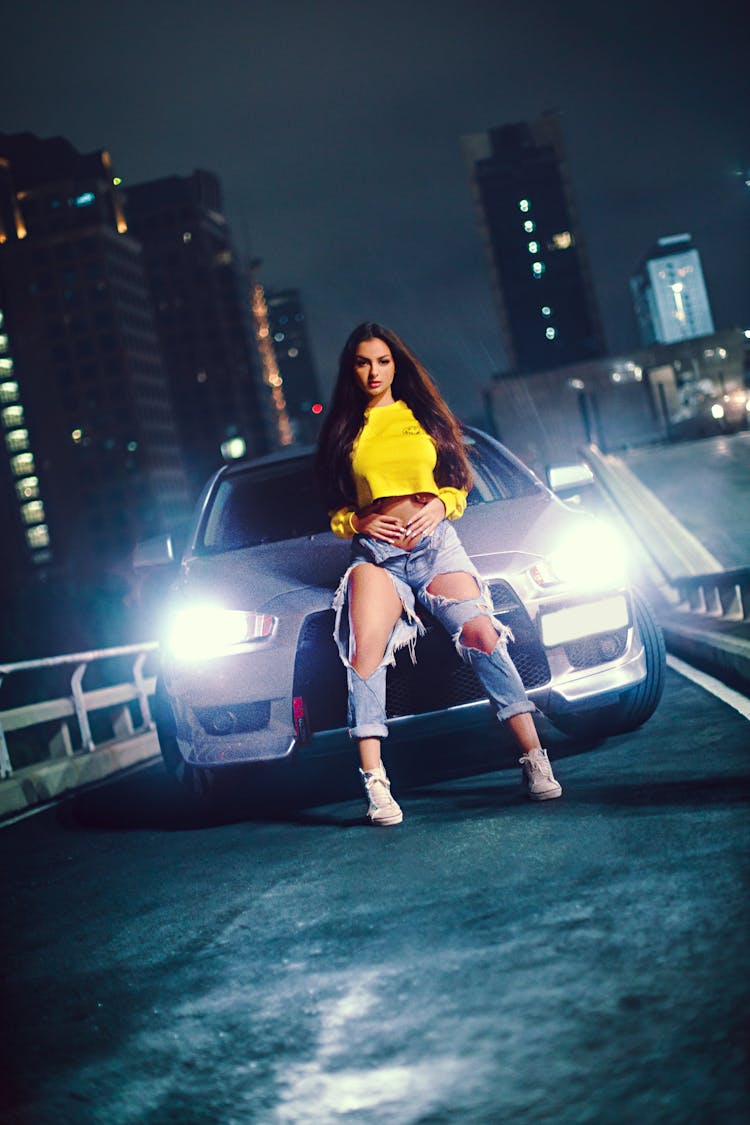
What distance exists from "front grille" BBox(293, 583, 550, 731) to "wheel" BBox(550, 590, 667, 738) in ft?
1.41

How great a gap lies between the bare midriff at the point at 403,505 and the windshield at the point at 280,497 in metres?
1.38

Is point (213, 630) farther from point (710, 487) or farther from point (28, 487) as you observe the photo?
point (28, 487)

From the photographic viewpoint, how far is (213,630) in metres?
5.45

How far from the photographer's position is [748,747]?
543 centimetres

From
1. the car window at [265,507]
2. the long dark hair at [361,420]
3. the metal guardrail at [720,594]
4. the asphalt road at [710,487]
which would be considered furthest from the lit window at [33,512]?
the long dark hair at [361,420]

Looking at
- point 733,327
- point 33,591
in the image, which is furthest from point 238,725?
point 733,327

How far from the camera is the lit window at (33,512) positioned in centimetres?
16825

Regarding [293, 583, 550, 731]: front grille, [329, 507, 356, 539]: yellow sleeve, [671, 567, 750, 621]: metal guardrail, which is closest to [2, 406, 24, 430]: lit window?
[671, 567, 750, 621]: metal guardrail

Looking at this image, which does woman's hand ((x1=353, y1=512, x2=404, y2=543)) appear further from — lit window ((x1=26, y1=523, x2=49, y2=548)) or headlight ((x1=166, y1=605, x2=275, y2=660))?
lit window ((x1=26, y1=523, x2=49, y2=548))

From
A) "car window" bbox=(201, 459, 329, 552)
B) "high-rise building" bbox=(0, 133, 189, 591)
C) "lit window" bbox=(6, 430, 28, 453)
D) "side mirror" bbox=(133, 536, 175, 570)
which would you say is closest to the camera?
"side mirror" bbox=(133, 536, 175, 570)

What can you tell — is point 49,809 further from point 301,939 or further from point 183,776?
point 301,939

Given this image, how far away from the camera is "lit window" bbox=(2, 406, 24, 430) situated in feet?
558

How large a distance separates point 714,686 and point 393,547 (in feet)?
12.0

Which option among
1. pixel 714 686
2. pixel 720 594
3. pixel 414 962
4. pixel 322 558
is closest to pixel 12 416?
pixel 720 594
